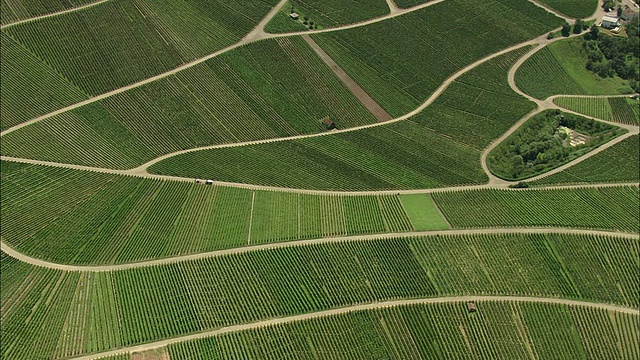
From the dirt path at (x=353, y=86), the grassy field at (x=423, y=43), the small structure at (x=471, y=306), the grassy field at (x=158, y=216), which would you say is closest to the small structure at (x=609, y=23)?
the grassy field at (x=423, y=43)

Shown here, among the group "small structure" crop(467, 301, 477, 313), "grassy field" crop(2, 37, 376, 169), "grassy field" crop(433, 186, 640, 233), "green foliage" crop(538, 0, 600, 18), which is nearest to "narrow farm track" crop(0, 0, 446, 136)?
"grassy field" crop(2, 37, 376, 169)

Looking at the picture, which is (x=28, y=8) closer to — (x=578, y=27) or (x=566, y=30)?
(x=566, y=30)

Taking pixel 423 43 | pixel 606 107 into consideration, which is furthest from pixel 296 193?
pixel 606 107

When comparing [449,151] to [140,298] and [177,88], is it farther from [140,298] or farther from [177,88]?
[140,298]

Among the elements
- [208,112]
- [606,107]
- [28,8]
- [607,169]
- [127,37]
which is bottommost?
[208,112]

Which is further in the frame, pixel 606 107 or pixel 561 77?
pixel 561 77

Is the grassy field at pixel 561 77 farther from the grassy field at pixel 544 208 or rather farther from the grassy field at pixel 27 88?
the grassy field at pixel 27 88
